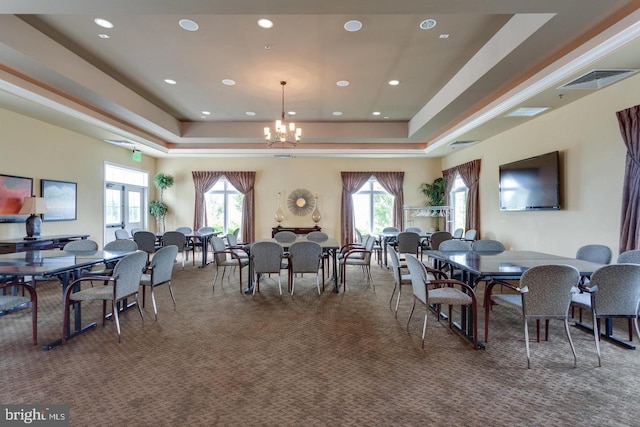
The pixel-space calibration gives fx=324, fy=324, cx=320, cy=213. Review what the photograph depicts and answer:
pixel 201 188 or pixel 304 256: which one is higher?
pixel 201 188

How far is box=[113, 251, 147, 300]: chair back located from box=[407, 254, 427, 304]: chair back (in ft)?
9.43

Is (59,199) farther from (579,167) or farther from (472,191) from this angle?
(579,167)

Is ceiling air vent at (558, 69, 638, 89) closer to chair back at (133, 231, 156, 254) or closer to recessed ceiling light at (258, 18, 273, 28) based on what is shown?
recessed ceiling light at (258, 18, 273, 28)

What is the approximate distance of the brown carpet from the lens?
2.05m

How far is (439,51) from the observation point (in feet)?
14.8

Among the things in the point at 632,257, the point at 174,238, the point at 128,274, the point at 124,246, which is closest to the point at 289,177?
the point at 174,238

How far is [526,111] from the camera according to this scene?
5.45 metres

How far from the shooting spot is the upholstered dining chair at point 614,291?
2.64 meters

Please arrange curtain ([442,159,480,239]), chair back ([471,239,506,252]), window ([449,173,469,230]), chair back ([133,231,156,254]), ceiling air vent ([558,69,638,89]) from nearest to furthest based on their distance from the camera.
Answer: ceiling air vent ([558,69,638,89])
chair back ([471,239,506,252])
chair back ([133,231,156,254])
curtain ([442,159,480,239])
window ([449,173,469,230])

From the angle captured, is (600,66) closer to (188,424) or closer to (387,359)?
(387,359)

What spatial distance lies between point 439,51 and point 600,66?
1840 millimetres

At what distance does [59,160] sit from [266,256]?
541cm

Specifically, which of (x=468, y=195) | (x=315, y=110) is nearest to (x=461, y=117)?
(x=468, y=195)

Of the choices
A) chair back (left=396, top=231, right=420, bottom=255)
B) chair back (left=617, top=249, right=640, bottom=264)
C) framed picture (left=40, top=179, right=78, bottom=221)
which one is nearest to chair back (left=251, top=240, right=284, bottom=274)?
chair back (left=396, top=231, right=420, bottom=255)
